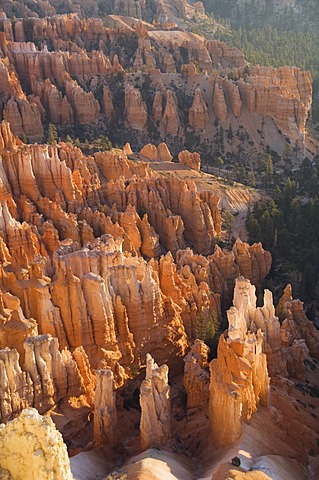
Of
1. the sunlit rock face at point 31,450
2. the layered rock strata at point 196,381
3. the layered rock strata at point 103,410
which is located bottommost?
the layered rock strata at point 196,381

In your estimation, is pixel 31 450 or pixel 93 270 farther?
pixel 93 270

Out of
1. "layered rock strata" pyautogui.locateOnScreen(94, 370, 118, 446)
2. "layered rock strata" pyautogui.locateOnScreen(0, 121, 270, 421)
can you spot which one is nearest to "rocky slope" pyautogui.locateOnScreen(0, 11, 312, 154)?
"layered rock strata" pyautogui.locateOnScreen(0, 121, 270, 421)

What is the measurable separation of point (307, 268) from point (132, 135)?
39.1 metres

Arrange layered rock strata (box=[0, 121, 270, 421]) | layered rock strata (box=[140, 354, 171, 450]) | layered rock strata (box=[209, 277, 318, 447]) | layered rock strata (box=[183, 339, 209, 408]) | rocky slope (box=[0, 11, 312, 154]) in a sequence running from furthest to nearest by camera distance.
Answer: rocky slope (box=[0, 11, 312, 154])
layered rock strata (box=[183, 339, 209, 408])
layered rock strata (box=[0, 121, 270, 421])
layered rock strata (box=[140, 354, 171, 450])
layered rock strata (box=[209, 277, 318, 447])

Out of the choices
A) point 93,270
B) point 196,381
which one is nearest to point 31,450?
point 196,381

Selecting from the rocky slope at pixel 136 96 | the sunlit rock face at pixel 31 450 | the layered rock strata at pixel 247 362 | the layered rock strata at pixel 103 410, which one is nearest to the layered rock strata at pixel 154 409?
the layered rock strata at pixel 103 410

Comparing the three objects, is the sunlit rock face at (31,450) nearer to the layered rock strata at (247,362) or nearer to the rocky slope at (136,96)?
the layered rock strata at (247,362)

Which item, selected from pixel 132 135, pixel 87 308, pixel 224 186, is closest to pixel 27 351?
pixel 87 308

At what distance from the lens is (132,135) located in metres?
A: 78.1

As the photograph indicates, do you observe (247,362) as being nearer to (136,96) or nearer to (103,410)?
(103,410)

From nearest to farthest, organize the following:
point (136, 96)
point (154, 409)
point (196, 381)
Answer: point (154, 409) → point (196, 381) → point (136, 96)

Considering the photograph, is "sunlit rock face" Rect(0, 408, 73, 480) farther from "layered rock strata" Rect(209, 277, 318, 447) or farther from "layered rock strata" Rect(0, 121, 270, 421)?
"layered rock strata" Rect(209, 277, 318, 447)

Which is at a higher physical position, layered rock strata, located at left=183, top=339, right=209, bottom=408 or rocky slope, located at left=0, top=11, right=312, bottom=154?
layered rock strata, located at left=183, top=339, right=209, bottom=408

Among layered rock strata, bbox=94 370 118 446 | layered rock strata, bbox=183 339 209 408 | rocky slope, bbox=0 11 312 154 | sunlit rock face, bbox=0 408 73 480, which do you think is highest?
sunlit rock face, bbox=0 408 73 480
